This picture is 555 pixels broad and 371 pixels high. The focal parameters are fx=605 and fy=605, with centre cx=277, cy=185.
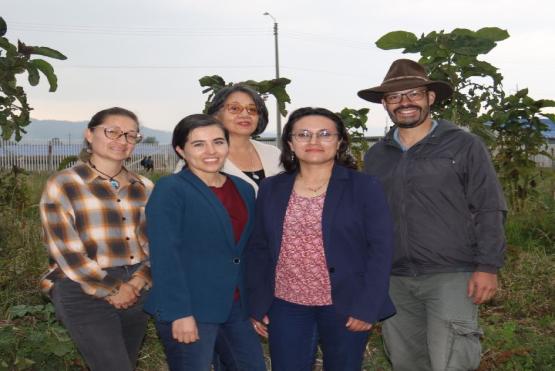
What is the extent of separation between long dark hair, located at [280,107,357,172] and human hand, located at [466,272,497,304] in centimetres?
83

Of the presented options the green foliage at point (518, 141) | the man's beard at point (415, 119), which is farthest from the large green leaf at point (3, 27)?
the green foliage at point (518, 141)

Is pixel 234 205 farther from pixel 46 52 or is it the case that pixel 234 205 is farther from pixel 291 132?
pixel 46 52

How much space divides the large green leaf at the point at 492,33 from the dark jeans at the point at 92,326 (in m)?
3.60

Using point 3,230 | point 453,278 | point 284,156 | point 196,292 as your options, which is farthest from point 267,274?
point 3,230

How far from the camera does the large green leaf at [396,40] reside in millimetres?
5012

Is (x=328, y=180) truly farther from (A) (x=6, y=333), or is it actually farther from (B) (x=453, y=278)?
(A) (x=6, y=333)

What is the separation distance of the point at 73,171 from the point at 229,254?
840mm

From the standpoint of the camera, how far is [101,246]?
2836 millimetres

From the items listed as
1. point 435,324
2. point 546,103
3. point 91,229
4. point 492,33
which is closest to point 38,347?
point 91,229

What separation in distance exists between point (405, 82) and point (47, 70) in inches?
111

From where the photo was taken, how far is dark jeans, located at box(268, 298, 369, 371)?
2.90 m

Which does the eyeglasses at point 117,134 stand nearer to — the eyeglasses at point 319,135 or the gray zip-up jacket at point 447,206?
the eyeglasses at point 319,135

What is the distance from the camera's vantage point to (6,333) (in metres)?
4.14

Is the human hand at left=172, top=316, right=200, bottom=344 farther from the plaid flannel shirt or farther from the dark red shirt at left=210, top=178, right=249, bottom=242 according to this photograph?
the dark red shirt at left=210, top=178, right=249, bottom=242
